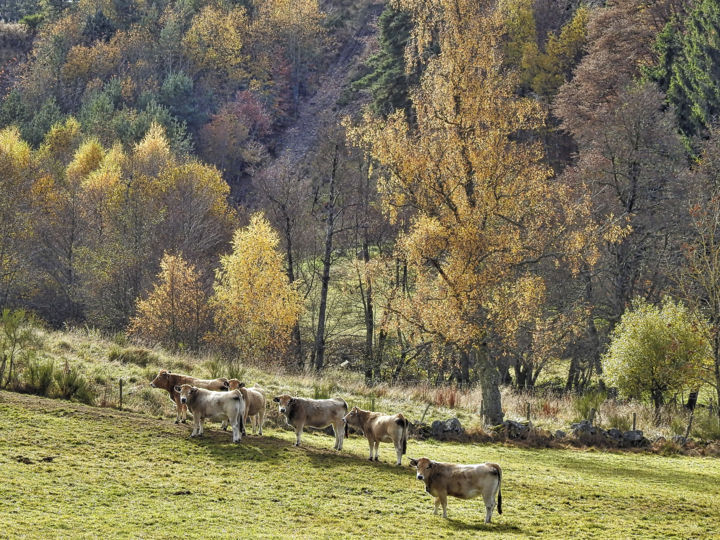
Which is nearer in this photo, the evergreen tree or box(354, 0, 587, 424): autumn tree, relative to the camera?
box(354, 0, 587, 424): autumn tree

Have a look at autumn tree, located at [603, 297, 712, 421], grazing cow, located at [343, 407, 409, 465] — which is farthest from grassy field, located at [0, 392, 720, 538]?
autumn tree, located at [603, 297, 712, 421]

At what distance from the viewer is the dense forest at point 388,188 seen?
1101 inches

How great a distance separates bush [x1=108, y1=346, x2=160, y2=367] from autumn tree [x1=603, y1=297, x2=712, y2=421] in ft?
61.4

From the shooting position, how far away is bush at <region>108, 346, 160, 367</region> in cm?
2691

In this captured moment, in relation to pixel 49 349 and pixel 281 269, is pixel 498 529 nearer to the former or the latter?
pixel 49 349

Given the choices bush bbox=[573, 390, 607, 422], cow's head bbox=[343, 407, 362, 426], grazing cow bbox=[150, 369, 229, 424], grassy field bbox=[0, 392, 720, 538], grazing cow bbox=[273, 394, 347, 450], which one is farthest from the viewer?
bush bbox=[573, 390, 607, 422]

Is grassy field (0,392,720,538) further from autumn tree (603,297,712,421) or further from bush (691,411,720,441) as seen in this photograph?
autumn tree (603,297,712,421)

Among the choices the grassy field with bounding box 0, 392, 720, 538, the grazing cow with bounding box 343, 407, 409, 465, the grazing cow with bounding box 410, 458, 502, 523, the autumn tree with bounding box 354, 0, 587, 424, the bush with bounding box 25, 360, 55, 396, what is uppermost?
the autumn tree with bounding box 354, 0, 587, 424

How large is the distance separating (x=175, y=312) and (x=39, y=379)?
24379 millimetres

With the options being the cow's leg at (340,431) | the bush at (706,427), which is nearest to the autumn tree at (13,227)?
the cow's leg at (340,431)

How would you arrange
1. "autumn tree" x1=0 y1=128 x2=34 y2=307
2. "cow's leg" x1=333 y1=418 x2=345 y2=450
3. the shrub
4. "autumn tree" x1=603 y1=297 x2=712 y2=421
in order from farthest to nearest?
"autumn tree" x1=0 y1=128 x2=34 y2=307
"autumn tree" x1=603 y1=297 x2=712 y2=421
the shrub
"cow's leg" x1=333 y1=418 x2=345 y2=450

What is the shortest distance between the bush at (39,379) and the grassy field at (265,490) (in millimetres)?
1204

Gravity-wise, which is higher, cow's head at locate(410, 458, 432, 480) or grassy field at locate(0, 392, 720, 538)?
cow's head at locate(410, 458, 432, 480)

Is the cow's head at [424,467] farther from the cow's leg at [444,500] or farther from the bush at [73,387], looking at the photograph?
the bush at [73,387]
